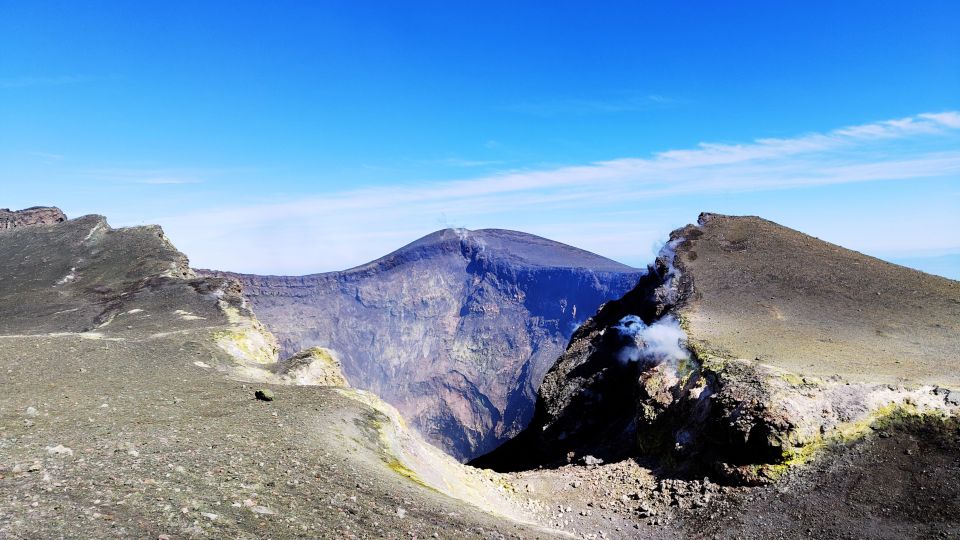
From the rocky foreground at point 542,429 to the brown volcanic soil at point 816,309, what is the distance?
0.22 meters

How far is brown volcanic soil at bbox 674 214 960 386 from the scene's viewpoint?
26.5m

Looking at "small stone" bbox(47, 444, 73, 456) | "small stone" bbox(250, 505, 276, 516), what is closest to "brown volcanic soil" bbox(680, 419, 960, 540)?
"small stone" bbox(250, 505, 276, 516)

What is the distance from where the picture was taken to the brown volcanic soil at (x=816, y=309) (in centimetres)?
2655

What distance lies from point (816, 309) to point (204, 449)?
35.5 m

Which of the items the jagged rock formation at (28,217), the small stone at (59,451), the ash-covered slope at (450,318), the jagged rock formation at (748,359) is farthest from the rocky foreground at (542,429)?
the ash-covered slope at (450,318)

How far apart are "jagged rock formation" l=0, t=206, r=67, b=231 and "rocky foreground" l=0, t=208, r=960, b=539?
43375 millimetres

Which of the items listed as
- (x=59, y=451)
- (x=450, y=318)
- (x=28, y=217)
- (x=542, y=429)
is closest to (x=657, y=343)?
(x=542, y=429)

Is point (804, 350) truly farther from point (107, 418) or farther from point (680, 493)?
point (107, 418)

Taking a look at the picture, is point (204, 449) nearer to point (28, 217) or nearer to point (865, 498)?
point (865, 498)

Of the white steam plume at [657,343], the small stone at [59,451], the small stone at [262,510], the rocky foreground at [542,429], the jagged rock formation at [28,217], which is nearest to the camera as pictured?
the small stone at [262,510]

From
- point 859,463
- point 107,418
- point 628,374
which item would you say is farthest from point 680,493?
point 107,418

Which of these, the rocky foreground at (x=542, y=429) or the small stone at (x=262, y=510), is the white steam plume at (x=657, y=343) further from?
the small stone at (x=262, y=510)

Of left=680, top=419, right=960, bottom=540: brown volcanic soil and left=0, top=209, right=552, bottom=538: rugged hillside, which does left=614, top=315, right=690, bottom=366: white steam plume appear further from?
left=0, top=209, right=552, bottom=538: rugged hillside

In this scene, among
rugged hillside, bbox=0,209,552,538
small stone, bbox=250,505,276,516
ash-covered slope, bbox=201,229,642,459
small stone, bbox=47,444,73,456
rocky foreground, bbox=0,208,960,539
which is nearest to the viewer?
rugged hillside, bbox=0,209,552,538
